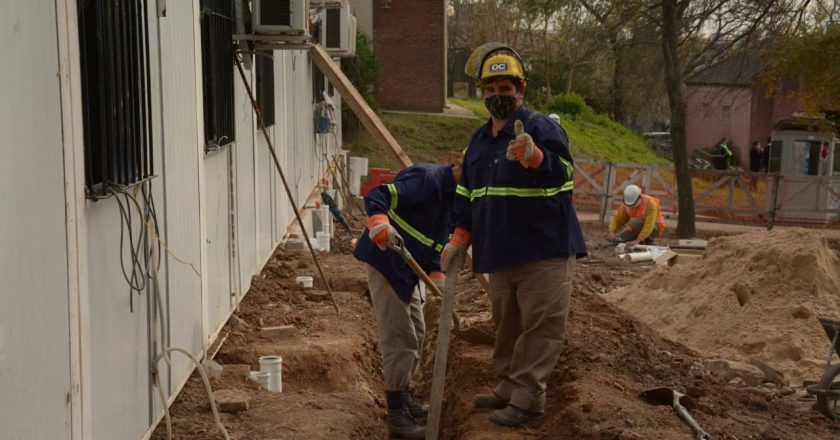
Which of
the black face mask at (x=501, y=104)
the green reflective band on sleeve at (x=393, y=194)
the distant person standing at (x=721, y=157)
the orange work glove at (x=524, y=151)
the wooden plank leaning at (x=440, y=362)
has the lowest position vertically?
the distant person standing at (x=721, y=157)

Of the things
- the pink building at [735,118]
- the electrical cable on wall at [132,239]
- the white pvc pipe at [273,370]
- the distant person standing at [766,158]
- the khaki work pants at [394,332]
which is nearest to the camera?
the electrical cable on wall at [132,239]

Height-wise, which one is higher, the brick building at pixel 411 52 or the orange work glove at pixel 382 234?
the brick building at pixel 411 52

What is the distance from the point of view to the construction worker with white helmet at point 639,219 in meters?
17.3

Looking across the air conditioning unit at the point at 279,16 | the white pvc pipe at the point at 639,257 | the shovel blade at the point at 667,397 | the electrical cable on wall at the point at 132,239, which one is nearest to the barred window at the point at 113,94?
the electrical cable on wall at the point at 132,239

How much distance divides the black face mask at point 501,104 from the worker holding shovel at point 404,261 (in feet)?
1.80

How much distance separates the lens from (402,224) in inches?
253

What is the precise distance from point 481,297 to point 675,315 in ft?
6.54

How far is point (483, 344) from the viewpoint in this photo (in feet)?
27.7

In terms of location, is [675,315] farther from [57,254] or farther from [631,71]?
[631,71]

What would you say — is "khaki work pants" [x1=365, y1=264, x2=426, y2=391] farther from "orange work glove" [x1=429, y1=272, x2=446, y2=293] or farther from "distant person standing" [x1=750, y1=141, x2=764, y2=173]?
"distant person standing" [x1=750, y1=141, x2=764, y2=173]

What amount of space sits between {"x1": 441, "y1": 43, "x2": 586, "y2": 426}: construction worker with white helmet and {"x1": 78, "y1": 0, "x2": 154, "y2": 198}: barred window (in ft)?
6.06

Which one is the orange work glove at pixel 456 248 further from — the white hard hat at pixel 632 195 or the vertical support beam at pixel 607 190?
the vertical support beam at pixel 607 190

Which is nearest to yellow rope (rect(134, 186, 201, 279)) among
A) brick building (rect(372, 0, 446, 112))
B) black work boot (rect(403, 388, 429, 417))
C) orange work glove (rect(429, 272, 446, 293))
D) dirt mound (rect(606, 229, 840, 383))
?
orange work glove (rect(429, 272, 446, 293))

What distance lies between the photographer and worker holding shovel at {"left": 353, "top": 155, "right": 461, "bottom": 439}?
635 cm
